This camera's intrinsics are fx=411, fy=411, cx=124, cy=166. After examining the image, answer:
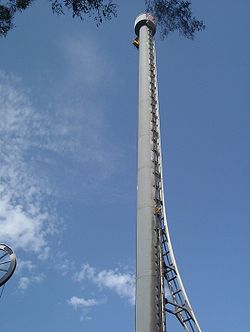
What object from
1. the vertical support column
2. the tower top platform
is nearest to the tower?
the vertical support column

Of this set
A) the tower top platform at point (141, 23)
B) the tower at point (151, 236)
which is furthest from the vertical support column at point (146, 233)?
the tower top platform at point (141, 23)

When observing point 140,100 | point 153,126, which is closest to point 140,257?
point 153,126

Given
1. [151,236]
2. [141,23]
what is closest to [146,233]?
[151,236]

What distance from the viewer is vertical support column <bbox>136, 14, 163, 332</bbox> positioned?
24.4 m

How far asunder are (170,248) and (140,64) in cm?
2079

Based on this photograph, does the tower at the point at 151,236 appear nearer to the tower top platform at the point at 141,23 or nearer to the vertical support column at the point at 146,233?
the vertical support column at the point at 146,233

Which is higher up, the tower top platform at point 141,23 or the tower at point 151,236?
the tower top platform at point 141,23

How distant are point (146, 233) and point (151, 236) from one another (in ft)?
1.43

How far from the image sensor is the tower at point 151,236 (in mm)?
24703

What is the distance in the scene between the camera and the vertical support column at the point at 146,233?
24.4 metres

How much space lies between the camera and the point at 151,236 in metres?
28.0

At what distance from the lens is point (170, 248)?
28.1 meters

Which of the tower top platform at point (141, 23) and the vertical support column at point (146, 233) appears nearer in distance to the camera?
the vertical support column at point (146, 233)

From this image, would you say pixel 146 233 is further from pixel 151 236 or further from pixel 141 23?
pixel 141 23
